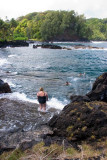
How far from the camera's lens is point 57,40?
396 ft

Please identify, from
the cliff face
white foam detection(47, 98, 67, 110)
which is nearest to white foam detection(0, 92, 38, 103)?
white foam detection(47, 98, 67, 110)

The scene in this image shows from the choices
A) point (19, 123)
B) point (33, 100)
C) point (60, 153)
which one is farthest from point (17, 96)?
point (60, 153)

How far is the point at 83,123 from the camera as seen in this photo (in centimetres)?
639

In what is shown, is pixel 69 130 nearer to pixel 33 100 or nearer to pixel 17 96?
pixel 33 100

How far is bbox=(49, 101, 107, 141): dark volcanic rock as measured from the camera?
5.98m

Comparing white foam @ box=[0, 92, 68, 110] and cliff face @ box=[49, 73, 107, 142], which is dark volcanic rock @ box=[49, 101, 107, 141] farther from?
white foam @ box=[0, 92, 68, 110]

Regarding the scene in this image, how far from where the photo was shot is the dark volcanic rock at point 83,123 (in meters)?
5.98

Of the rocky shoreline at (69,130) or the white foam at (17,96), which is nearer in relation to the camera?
the rocky shoreline at (69,130)

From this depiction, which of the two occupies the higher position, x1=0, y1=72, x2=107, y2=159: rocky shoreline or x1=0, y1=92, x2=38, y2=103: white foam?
x1=0, y1=72, x2=107, y2=159: rocky shoreline

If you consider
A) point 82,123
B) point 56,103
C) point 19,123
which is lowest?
point 56,103

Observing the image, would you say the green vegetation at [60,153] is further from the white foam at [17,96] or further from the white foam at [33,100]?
the white foam at [17,96]

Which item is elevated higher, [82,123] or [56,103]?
[82,123]

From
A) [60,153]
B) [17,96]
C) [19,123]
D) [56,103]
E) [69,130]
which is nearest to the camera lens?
[60,153]

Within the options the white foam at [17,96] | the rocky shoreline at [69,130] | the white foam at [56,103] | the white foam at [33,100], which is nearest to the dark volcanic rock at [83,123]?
the rocky shoreline at [69,130]
